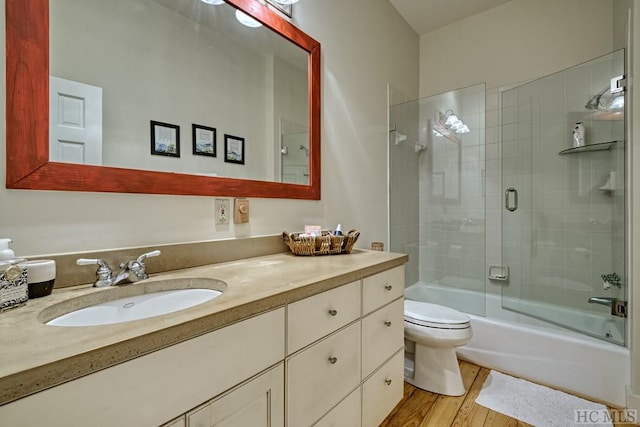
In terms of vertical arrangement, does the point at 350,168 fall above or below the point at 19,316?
above

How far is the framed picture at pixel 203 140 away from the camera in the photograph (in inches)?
48.8

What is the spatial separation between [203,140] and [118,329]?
2.87 feet

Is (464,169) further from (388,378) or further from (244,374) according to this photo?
(244,374)

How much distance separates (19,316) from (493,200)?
9.49 feet

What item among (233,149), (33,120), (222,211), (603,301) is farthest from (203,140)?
(603,301)

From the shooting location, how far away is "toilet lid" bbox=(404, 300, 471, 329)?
1728 millimetres

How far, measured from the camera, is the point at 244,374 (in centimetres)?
76

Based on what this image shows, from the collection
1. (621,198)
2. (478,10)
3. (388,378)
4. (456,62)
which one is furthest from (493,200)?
(388,378)

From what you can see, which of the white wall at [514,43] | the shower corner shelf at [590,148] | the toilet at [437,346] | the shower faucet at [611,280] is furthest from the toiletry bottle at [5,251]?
the white wall at [514,43]

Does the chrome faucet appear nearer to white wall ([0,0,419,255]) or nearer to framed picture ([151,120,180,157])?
white wall ([0,0,419,255])

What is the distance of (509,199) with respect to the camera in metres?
2.49

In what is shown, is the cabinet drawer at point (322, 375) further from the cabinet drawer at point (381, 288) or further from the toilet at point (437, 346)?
the toilet at point (437, 346)

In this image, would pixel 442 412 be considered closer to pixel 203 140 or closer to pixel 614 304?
pixel 614 304

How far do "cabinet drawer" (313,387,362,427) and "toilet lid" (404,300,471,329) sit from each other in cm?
72
